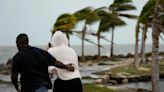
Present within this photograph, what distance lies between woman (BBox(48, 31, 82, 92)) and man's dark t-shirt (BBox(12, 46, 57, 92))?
45 cm

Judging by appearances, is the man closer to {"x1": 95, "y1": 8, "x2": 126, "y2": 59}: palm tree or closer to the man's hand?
the man's hand

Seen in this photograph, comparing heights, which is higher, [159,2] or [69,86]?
[159,2]

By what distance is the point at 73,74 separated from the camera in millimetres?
7543

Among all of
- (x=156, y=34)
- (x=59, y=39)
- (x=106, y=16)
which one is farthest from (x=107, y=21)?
(x=59, y=39)

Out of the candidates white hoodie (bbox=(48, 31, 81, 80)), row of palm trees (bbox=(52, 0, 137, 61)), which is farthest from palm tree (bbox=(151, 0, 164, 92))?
row of palm trees (bbox=(52, 0, 137, 61))

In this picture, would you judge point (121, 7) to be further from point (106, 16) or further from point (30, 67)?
point (30, 67)

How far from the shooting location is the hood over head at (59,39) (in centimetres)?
757

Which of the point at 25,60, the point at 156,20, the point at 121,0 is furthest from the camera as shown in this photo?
the point at 121,0

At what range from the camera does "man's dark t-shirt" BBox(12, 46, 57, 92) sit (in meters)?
7.04

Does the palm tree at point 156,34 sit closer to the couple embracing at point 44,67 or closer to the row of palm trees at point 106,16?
the couple embracing at point 44,67

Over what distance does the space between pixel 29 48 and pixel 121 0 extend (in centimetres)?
5226

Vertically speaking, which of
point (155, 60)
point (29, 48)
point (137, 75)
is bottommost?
point (137, 75)

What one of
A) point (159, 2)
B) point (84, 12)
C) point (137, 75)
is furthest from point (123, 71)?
point (84, 12)

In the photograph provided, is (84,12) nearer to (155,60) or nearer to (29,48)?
(155,60)
